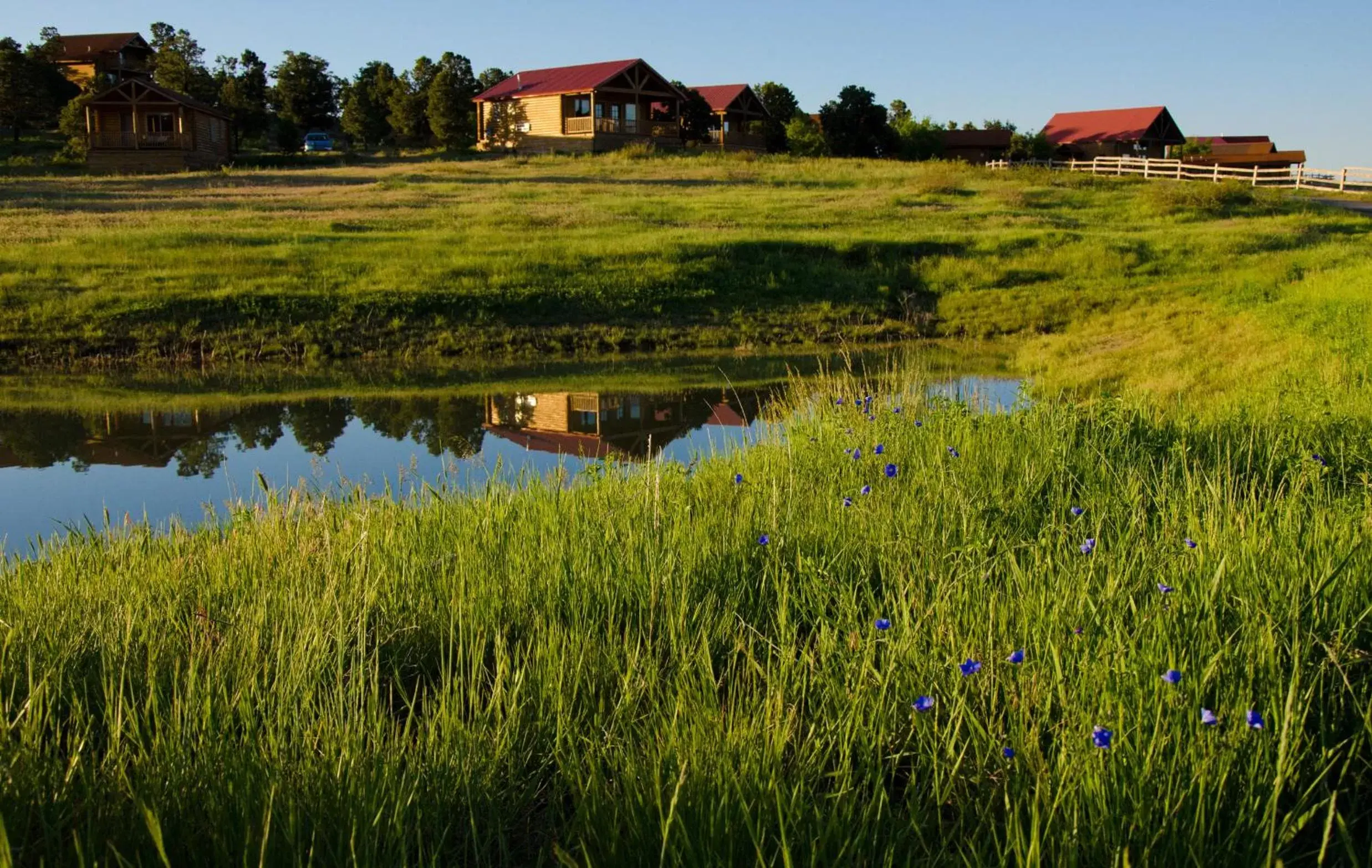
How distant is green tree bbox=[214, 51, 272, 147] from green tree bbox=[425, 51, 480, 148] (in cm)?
941

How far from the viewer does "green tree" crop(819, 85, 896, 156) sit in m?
59.3

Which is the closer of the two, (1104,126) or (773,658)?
(773,658)

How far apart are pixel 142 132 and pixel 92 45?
80.7ft

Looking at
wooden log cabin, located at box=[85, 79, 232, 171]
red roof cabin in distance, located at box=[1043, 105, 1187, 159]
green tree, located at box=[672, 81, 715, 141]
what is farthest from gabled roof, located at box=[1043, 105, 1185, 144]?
wooden log cabin, located at box=[85, 79, 232, 171]

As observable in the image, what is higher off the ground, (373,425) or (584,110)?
(584,110)

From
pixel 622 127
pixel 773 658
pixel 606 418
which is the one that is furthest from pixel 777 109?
pixel 773 658

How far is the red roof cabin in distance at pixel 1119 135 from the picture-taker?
68125mm

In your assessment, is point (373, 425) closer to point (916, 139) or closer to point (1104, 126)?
point (916, 139)

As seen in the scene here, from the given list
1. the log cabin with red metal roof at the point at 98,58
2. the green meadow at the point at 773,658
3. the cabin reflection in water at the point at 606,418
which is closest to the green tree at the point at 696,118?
the log cabin with red metal roof at the point at 98,58

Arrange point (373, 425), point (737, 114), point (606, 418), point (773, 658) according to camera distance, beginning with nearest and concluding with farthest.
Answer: point (773, 658), point (373, 425), point (606, 418), point (737, 114)

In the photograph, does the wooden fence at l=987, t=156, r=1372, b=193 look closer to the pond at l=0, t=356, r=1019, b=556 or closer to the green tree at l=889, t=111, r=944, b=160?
the green tree at l=889, t=111, r=944, b=160

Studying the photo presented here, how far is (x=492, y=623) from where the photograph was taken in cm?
425

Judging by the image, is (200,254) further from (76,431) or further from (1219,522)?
(1219,522)

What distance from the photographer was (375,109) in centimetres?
6512
